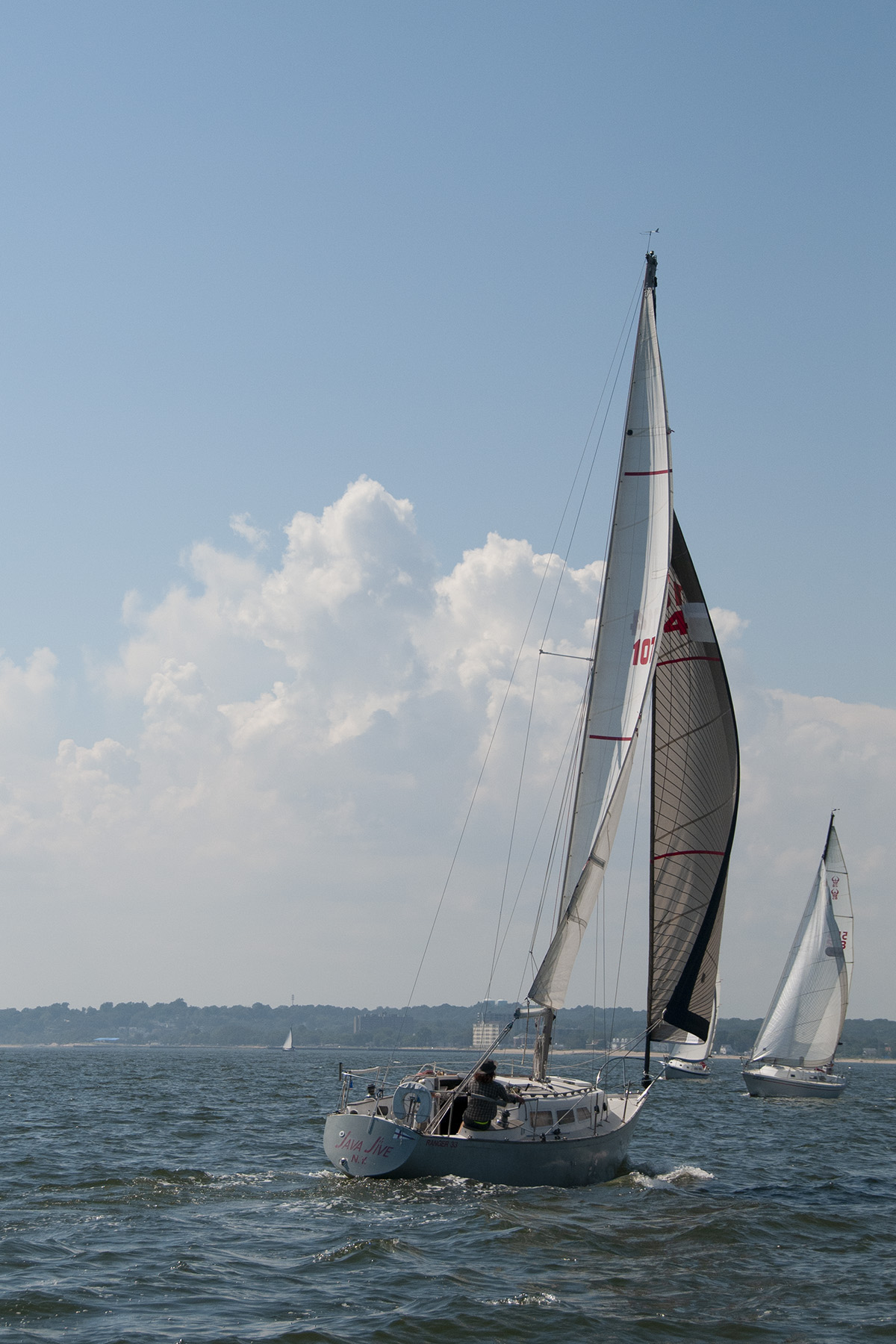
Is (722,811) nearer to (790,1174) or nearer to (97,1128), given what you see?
(790,1174)

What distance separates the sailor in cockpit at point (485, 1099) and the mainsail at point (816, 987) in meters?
39.6

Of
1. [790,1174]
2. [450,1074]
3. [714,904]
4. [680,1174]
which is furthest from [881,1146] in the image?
[450,1074]

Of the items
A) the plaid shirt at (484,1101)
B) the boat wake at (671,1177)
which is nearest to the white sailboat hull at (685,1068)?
the boat wake at (671,1177)

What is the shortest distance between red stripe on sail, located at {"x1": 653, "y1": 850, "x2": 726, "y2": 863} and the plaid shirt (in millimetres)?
5794

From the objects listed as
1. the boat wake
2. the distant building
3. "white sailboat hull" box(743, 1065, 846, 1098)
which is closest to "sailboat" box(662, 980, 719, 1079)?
the boat wake

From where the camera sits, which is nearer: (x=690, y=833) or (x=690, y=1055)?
(x=690, y=1055)

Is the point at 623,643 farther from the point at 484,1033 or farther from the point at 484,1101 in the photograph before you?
the point at 484,1033

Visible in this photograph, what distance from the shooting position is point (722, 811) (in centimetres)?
2220

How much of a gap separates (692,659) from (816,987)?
3722 cm

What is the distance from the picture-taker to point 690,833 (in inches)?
881

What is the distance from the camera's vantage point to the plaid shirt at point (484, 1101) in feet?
61.3

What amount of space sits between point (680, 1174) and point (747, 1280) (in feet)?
28.7

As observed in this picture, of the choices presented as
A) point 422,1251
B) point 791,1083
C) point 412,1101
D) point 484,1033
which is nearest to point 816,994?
point 791,1083

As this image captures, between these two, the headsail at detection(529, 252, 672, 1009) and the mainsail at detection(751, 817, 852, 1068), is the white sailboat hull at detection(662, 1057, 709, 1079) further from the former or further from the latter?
the mainsail at detection(751, 817, 852, 1068)
